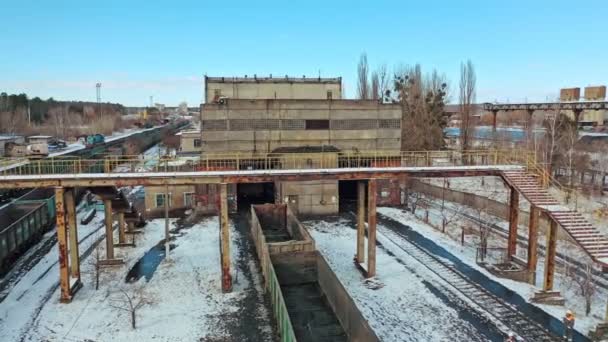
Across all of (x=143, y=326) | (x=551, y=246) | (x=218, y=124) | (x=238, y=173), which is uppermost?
(x=218, y=124)

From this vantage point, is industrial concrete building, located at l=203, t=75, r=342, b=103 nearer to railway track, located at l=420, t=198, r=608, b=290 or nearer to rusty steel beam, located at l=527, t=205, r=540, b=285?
railway track, located at l=420, t=198, r=608, b=290

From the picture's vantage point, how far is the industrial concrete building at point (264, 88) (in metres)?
36.9

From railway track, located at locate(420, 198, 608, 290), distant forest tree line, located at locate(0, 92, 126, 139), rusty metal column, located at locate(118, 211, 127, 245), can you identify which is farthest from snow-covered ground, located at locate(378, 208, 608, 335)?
distant forest tree line, located at locate(0, 92, 126, 139)

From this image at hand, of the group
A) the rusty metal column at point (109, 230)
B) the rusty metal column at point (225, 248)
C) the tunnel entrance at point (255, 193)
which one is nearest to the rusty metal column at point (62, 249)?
the rusty metal column at point (109, 230)

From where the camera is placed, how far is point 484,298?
18.9 metres

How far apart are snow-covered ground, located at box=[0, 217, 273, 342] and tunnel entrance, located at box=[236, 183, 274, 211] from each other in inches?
591

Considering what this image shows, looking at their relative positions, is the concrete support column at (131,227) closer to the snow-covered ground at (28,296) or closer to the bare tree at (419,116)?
the snow-covered ground at (28,296)

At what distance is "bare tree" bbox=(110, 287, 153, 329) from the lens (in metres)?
18.1

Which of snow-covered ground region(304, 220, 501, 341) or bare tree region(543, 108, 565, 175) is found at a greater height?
bare tree region(543, 108, 565, 175)

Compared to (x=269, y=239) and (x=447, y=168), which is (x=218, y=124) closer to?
(x=269, y=239)

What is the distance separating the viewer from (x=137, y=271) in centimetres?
2270

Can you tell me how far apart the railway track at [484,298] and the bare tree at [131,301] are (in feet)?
45.1

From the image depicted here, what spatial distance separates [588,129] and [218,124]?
3085 inches

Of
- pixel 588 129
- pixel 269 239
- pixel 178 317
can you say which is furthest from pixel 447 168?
pixel 588 129
